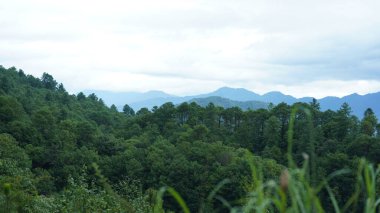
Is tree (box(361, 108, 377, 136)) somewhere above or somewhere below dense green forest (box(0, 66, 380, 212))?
above

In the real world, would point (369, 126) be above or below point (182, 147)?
above

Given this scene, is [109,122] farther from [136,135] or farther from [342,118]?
[342,118]

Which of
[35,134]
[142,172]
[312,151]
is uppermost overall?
[312,151]

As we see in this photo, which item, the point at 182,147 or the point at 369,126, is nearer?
the point at 182,147

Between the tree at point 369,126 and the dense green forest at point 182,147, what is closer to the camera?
the dense green forest at point 182,147

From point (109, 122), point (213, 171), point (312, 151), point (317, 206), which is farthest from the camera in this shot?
point (109, 122)

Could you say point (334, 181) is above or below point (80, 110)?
below

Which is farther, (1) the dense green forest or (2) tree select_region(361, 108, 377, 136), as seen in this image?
(2) tree select_region(361, 108, 377, 136)

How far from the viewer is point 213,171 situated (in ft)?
115

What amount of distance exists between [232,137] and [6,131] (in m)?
20.2

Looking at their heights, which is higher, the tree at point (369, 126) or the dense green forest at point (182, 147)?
the tree at point (369, 126)

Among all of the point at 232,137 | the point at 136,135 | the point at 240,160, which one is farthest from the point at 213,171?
the point at 136,135

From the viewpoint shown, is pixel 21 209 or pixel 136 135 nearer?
pixel 21 209

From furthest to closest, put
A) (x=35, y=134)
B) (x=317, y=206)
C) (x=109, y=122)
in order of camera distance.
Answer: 1. (x=109, y=122)
2. (x=35, y=134)
3. (x=317, y=206)
